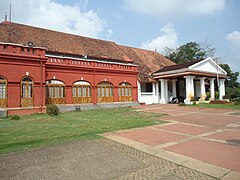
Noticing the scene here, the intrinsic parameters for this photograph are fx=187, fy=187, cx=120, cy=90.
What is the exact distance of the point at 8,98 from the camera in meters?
12.9

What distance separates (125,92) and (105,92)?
8.71ft

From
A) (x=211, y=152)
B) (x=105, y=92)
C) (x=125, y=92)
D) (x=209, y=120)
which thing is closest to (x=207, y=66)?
(x=125, y=92)

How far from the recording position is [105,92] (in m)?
19.2

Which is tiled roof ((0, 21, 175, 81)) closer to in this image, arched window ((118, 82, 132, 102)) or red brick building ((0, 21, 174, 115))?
red brick building ((0, 21, 174, 115))

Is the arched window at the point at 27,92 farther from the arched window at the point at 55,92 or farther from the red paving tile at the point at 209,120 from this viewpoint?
the red paving tile at the point at 209,120

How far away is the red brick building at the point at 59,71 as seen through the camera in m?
13.2

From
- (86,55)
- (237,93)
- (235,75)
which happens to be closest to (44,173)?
(86,55)

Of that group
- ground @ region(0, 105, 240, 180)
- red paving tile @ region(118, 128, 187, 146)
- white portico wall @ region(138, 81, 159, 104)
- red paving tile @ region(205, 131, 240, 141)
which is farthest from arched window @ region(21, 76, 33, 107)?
white portico wall @ region(138, 81, 159, 104)

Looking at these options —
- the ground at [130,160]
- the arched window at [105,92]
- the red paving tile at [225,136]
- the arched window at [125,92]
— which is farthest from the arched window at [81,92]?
the red paving tile at [225,136]

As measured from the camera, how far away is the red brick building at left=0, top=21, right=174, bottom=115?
13.2 meters

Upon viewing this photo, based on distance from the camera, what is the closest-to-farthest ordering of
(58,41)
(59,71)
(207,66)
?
(59,71) → (58,41) → (207,66)

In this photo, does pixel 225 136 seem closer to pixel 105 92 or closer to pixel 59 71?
pixel 59 71

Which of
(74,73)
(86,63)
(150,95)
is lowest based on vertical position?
(150,95)

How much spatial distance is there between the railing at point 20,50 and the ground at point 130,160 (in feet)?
33.7
